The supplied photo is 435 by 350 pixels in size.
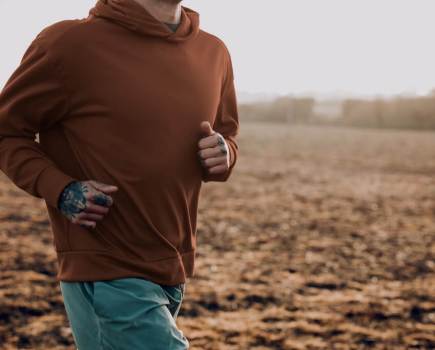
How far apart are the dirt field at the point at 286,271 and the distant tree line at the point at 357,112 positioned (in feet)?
109

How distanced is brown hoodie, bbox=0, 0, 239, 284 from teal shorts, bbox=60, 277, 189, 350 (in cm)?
4

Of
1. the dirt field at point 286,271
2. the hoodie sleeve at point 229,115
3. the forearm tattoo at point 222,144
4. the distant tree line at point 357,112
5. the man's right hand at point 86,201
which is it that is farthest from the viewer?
the distant tree line at point 357,112

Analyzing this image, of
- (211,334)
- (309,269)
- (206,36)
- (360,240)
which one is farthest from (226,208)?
(206,36)

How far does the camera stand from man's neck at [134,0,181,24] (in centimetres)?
204

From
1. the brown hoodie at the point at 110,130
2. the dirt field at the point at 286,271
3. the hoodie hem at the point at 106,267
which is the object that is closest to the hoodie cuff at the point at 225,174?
the brown hoodie at the point at 110,130

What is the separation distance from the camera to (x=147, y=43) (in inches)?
78.2

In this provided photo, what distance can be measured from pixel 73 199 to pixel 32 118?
27cm

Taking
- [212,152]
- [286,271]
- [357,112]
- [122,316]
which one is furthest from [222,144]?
[357,112]

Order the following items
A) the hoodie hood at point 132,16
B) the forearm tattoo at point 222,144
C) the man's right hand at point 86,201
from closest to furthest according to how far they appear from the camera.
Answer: the man's right hand at point 86,201, the hoodie hood at point 132,16, the forearm tattoo at point 222,144

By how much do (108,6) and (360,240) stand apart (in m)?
6.32

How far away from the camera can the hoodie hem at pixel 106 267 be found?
1.90 m

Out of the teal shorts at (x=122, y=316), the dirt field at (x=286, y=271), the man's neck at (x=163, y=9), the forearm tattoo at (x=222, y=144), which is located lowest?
the dirt field at (x=286, y=271)

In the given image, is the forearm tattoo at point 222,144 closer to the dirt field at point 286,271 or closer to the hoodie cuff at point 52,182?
the hoodie cuff at point 52,182

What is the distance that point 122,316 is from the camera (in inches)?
73.9
